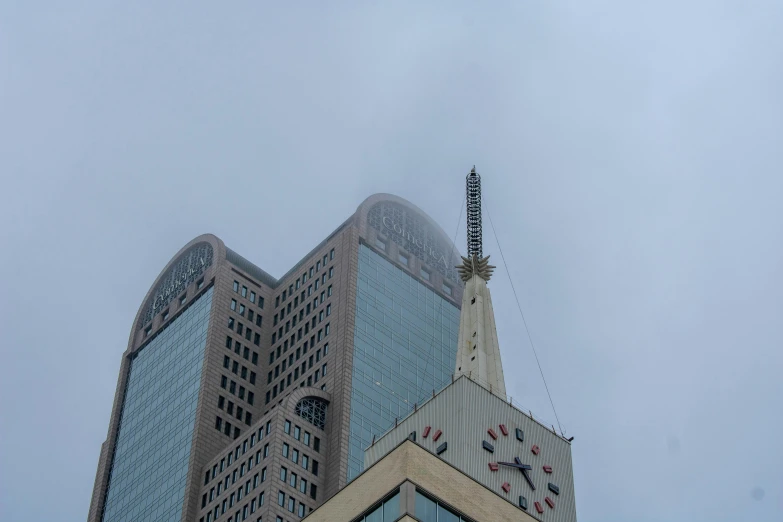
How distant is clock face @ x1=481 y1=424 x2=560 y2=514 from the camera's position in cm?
12469

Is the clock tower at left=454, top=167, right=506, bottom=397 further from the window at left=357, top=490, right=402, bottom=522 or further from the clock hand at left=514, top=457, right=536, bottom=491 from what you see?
the window at left=357, top=490, right=402, bottom=522

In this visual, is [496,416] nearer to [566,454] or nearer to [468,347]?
[566,454]

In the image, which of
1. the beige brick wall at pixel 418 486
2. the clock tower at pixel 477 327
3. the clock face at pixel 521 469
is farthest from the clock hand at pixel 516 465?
the beige brick wall at pixel 418 486

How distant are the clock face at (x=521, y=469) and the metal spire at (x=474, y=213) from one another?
3656 cm

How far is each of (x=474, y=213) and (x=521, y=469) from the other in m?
47.3

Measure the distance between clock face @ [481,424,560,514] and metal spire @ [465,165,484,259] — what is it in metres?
36.6

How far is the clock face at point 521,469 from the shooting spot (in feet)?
409

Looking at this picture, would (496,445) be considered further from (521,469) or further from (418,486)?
(418,486)

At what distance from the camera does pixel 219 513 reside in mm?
193875

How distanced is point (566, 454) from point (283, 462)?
2588 inches

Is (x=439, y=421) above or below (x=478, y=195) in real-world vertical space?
below

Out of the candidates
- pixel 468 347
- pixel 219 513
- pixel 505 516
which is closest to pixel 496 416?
pixel 468 347

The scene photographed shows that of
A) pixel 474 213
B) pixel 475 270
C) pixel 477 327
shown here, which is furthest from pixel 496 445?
pixel 474 213

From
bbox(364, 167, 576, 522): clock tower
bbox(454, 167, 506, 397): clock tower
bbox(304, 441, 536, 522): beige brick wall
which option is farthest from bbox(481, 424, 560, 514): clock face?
bbox(304, 441, 536, 522): beige brick wall
